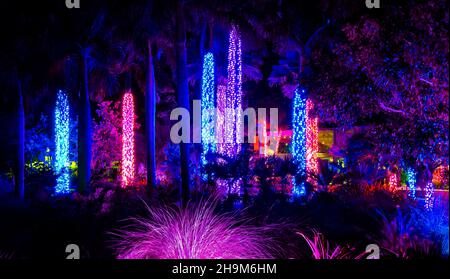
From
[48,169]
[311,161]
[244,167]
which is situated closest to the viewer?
[244,167]

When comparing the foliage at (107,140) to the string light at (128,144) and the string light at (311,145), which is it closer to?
the string light at (128,144)

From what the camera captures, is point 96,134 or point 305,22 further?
point 96,134

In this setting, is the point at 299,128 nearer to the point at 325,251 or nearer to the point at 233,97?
the point at 233,97

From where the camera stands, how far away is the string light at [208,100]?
1894cm

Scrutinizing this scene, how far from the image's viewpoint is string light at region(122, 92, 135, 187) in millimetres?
19547

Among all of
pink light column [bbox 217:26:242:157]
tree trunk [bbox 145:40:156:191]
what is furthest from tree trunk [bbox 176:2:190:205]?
tree trunk [bbox 145:40:156:191]

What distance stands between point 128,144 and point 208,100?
175 inches

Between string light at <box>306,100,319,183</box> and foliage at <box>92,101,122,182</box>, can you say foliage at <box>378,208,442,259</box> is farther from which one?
foliage at <box>92,101,122,182</box>

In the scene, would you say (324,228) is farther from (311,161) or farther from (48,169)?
(48,169)

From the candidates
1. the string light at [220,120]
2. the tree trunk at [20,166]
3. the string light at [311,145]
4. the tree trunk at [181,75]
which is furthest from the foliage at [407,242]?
the tree trunk at [20,166]

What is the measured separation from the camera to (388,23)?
7586 millimetres

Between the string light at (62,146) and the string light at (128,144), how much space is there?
2.46m
